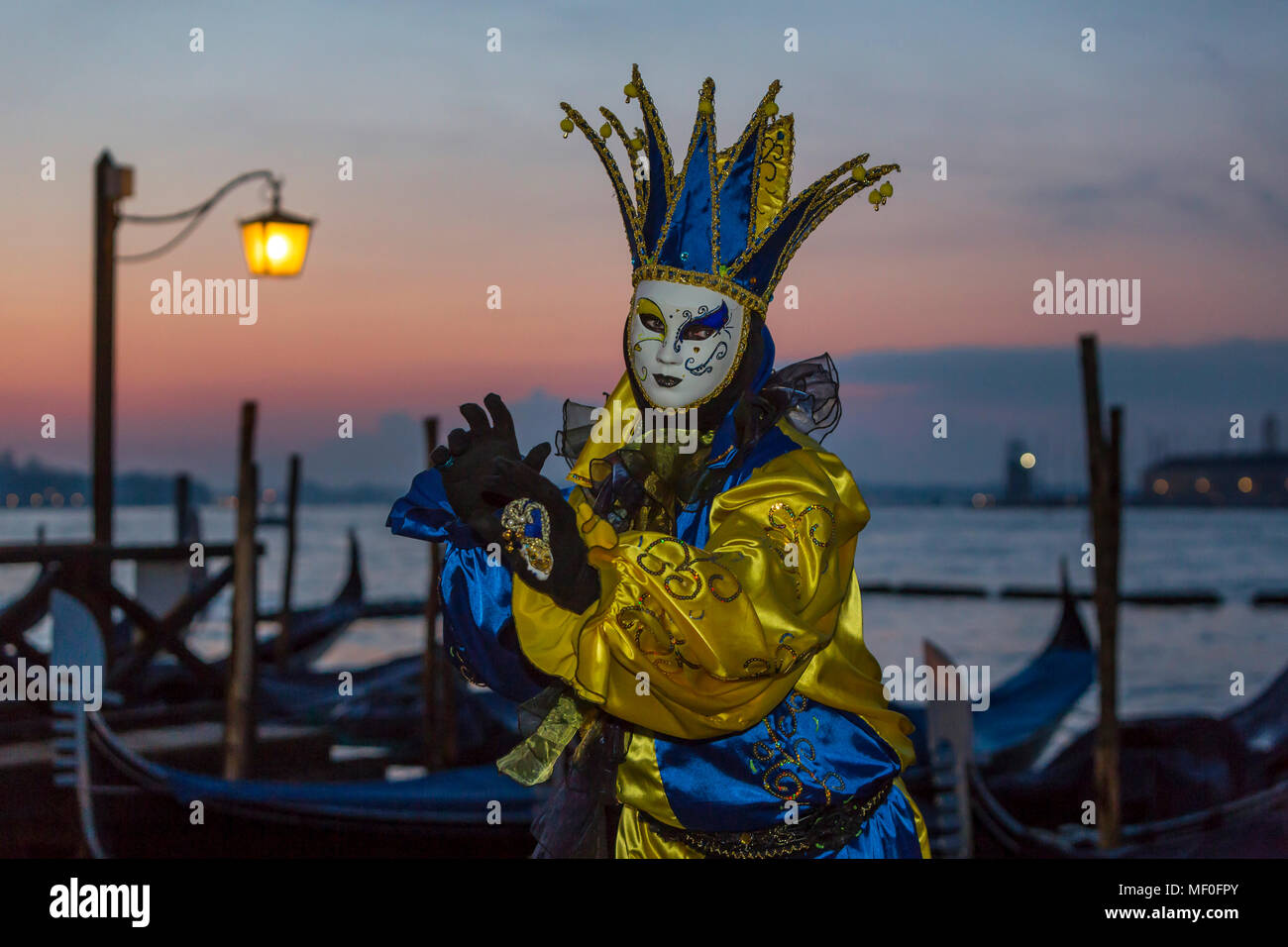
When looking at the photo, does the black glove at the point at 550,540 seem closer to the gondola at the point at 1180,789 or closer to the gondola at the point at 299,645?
the gondola at the point at 1180,789

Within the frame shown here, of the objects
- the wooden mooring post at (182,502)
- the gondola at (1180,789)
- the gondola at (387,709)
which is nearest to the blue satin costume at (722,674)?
the gondola at (1180,789)

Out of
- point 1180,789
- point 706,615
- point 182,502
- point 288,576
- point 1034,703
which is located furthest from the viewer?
point 182,502

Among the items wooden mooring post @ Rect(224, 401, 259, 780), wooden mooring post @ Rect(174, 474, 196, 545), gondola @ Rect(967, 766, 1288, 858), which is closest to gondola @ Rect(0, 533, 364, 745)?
wooden mooring post @ Rect(224, 401, 259, 780)

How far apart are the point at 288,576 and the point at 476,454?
11696 millimetres

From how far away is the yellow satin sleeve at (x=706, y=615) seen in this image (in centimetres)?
153

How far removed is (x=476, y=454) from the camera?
5.16 ft

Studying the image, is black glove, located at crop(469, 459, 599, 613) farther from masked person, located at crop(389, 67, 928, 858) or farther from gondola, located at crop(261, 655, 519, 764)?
gondola, located at crop(261, 655, 519, 764)

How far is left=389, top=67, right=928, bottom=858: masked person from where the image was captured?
155cm

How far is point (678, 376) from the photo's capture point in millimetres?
1850

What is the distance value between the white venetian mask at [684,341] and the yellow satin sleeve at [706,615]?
0.74 ft

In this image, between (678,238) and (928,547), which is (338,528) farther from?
(678,238)

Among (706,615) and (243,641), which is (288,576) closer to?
(243,641)

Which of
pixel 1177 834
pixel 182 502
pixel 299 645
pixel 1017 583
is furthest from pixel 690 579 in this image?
pixel 1017 583
